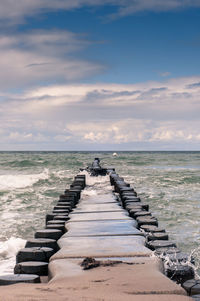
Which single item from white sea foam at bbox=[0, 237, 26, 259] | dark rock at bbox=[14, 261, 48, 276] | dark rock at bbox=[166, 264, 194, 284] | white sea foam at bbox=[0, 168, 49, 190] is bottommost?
white sea foam at bbox=[0, 168, 49, 190]

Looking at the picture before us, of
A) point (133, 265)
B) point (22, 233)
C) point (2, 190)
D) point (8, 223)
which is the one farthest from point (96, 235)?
point (2, 190)

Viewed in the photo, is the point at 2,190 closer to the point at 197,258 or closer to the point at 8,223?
the point at 8,223

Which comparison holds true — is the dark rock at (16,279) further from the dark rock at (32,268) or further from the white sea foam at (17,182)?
the white sea foam at (17,182)

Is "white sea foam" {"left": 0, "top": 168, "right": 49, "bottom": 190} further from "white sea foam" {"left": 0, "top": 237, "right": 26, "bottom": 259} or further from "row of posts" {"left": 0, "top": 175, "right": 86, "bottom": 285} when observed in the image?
"row of posts" {"left": 0, "top": 175, "right": 86, "bottom": 285}

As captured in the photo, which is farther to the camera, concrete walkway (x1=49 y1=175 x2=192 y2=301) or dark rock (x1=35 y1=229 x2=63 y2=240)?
dark rock (x1=35 y1=229 x2=63 y2=240)

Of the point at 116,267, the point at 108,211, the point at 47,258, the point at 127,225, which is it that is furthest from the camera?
the point at 108,211

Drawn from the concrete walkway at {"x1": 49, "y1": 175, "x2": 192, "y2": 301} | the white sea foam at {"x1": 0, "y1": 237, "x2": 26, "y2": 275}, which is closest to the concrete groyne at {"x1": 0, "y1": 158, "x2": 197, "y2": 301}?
the concrete walkway at {"x1": 49, "y1": 175, "x2": 192, "y2": 301}

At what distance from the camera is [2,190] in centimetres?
1806

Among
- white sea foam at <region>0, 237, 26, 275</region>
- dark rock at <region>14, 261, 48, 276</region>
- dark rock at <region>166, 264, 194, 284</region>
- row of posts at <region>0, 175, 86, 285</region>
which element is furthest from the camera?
white sea foam at <region>0, 237, 26, 275</region>

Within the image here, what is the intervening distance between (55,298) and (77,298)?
0.14 m

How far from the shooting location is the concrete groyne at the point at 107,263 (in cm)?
295

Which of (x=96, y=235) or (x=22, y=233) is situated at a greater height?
(x=96, y=235)

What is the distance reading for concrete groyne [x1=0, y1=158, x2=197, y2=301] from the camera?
295 cm

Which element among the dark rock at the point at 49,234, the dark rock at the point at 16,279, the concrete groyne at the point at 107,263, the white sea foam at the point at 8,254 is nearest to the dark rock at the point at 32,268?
the concrete groyne at the point at 107,263
